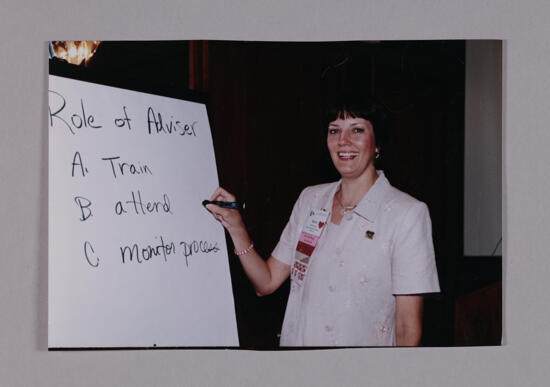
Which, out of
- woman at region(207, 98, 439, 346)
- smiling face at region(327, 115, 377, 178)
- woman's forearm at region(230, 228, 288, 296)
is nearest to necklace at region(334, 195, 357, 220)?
woman at region(207, 98, 439, 346)

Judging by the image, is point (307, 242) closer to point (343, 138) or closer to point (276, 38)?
point (343, 138)

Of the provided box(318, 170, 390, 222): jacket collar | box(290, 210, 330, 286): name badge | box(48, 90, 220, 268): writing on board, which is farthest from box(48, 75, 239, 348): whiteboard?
box(318, 170, 390, 222): jacket collar

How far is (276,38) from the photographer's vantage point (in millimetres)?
1520

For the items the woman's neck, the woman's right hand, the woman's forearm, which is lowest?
the woman's forearm

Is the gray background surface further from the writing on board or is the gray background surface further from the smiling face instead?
the smiling face

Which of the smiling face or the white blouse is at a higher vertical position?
the smiling face

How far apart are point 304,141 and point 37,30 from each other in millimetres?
901

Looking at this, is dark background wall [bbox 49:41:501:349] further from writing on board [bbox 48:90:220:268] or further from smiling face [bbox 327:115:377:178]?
writing on board [bbox 48:90:220:268]

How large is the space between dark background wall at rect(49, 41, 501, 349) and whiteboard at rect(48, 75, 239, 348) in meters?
0.07

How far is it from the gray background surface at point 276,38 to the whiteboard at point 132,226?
0.09 meters

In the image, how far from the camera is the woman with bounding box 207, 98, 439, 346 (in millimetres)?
1467

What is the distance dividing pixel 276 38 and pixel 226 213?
0.57 meters

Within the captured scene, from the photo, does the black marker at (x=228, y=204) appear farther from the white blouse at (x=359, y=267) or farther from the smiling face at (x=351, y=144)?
the smiling face at (x=351, y=144)

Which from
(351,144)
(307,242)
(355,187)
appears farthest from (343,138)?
(307,242)
